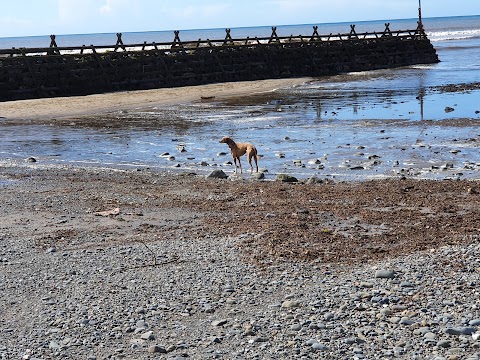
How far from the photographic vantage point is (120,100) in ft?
106

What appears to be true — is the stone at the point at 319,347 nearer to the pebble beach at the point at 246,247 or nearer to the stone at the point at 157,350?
the pebble beach at the point at 246,247

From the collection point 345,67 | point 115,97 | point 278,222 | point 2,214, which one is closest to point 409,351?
point 278,222

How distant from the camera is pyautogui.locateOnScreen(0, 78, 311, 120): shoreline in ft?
95.0

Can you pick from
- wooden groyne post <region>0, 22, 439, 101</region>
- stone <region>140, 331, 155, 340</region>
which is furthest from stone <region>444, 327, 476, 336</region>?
wooden groyne post <region>0, 22, 439, 101</region>

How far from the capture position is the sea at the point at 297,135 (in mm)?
15594

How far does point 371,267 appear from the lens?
829 cm

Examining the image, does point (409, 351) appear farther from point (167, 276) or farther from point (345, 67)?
point (345, 67)

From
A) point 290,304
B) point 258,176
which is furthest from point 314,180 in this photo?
point 290,304

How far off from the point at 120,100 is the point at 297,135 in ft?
44.7

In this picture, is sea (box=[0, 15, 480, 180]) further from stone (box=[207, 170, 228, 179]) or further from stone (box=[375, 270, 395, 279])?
stone (box=[375, 270, 395, 279])

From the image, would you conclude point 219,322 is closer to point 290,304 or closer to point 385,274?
point 290,304

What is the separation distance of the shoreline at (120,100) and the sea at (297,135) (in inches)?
56.0

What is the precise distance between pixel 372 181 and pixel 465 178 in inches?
60.4

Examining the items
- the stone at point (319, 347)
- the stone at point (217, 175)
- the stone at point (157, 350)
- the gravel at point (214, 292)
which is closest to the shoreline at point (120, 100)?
the stone at point (217, 175)
